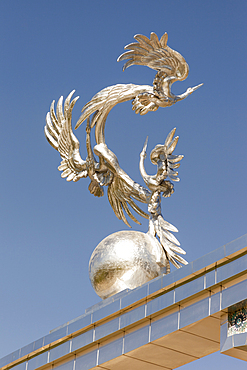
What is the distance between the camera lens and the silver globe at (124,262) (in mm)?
10045

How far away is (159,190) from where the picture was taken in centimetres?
1082

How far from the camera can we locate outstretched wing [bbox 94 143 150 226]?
1127 centimetres

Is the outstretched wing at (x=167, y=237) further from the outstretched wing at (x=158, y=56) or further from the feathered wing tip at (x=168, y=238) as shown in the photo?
the outstretched wing at (x=158, y=56)

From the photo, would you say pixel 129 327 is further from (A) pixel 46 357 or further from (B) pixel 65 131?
(B) pixel 65 131

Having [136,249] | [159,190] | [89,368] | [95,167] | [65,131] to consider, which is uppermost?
[65,131]

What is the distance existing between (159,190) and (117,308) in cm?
235

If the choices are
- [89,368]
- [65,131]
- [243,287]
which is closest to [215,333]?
[243,287]

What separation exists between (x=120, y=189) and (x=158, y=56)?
2322mm

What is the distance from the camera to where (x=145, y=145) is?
11344 mm

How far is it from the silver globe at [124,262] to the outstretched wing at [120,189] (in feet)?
3.18

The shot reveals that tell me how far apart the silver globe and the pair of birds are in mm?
379

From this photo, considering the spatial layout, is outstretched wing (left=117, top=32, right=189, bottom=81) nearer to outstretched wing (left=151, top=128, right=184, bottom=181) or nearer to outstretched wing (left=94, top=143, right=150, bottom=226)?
outstretched wing (left=151, top=128, right=184, bottom=181)

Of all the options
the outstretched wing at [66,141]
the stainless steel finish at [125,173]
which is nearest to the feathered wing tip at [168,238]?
the stainless steel finish at [125,173]

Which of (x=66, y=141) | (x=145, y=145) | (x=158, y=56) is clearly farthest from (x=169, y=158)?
(x=66, y=141)
